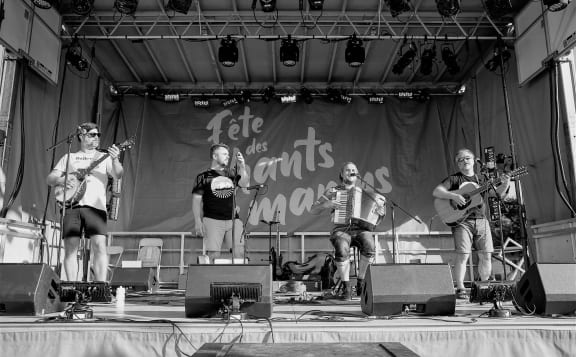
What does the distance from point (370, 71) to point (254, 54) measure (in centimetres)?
255

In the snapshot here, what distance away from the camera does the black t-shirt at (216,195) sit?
191 inches

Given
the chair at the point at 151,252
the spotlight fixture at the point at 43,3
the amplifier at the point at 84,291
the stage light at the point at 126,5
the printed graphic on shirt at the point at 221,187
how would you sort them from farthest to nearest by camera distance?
the chair at the point at 151,252 < the stage light at the point at 126,5 < the spotlight fixture at the point at 43,3 < the printed graphic on shirt at the point at 221,187 < the amplifier at the point at 84,291

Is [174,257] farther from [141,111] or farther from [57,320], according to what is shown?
[57,320]

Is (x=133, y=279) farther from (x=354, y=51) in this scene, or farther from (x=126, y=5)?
(x=354, y=51)

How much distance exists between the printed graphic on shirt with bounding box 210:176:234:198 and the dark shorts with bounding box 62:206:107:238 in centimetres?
116

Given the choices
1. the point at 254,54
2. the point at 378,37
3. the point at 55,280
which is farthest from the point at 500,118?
the point at 55,280

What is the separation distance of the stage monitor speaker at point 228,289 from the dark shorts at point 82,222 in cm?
185

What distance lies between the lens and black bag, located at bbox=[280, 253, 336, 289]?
8.24m

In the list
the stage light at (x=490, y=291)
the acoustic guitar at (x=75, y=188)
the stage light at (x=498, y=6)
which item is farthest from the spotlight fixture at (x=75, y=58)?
the stage light at (x=490, y=291)

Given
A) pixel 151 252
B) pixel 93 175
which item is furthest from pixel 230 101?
pixel 93 175

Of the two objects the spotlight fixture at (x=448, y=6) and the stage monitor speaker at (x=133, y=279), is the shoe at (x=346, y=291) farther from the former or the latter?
the spotlight fixture at (x=448, y=6)

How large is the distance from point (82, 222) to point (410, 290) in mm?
3041

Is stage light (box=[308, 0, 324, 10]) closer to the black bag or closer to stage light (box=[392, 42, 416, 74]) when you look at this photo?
stage light (box=[392, 42, 416, 74])

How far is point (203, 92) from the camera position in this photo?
10.3 m
